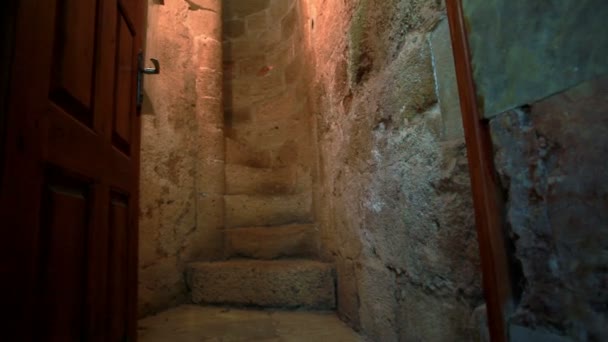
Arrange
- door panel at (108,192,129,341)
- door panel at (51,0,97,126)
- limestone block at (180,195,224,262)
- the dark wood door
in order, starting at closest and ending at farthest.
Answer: the dark wood door, door panel at (51,0,97,126), door panel at (108,192,129,341), limestone block at (180,195,224,262)

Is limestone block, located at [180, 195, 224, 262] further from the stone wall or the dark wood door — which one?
the dark wood door

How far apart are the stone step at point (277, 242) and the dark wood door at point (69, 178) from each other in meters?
0.96

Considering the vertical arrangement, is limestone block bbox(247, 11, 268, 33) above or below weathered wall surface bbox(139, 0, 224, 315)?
above

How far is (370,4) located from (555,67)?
2.83ft

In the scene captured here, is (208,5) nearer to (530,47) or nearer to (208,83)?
(208,83)

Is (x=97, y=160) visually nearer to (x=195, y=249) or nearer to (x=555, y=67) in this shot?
(x=555, y=67)

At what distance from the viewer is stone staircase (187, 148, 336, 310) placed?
68.0 inches

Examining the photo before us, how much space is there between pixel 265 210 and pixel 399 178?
1.44 metres

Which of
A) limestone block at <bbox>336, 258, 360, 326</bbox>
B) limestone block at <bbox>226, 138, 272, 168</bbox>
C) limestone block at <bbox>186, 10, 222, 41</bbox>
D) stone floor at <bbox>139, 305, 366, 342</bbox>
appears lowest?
stone floor at <bbox>139, 305, 366, 342</bbox>

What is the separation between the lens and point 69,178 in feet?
2.59

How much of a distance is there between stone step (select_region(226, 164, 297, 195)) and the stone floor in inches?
34.9

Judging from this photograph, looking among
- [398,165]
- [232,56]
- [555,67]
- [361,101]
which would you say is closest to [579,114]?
[555,67]

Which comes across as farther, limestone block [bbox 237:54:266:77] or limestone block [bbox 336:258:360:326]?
limestone block [bbox 237:54:266:77]

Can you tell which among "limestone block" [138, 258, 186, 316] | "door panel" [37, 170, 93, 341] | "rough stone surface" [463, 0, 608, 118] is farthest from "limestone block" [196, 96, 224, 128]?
"rough stone surface" [463, 0, 608, 118]
